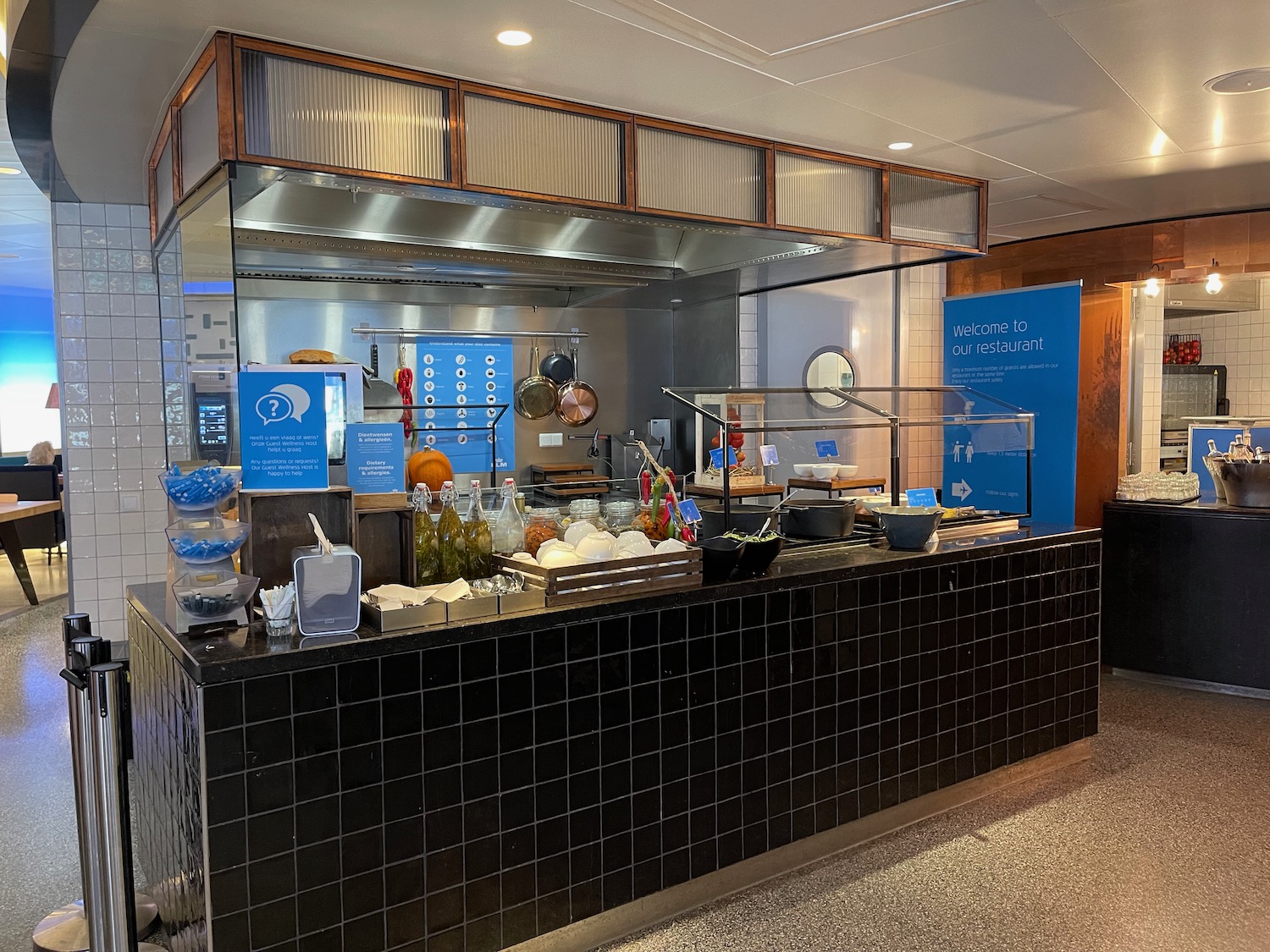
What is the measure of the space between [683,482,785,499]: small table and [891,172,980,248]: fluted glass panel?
1387 mm

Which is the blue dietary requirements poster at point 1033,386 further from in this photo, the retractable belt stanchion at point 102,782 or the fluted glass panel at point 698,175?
the retractable belt stanchion at point 102,782

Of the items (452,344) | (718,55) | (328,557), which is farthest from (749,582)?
(452,344)

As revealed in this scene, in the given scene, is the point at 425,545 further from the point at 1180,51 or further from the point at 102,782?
the point at 1180,51

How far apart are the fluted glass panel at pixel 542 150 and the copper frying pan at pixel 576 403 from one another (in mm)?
2740

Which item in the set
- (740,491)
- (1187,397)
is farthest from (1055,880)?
(1187,397)

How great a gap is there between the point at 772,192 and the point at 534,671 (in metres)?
2.31

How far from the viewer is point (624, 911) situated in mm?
2771

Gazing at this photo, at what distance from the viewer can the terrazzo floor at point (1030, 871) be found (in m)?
2.77

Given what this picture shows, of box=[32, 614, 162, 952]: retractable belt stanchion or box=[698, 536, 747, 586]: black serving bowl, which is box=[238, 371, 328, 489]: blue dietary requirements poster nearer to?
box=[32, 614, 162, 952]: retractable belt stanchion

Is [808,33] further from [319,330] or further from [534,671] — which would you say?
[319,330]

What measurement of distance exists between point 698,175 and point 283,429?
1962mm

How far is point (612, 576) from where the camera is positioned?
2736mm

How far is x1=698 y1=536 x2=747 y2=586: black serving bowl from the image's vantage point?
2990mm

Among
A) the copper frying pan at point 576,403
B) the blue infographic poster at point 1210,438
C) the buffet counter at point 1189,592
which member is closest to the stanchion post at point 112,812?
the copper frying pan at point 576,403
